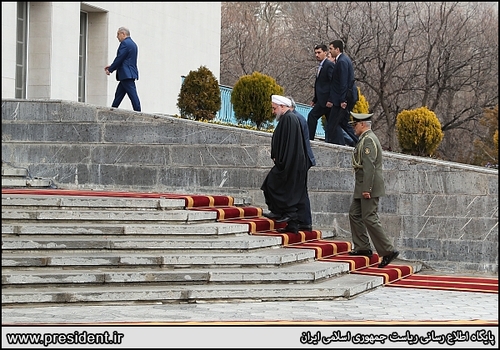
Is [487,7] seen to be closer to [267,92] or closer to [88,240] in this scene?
[267,92]

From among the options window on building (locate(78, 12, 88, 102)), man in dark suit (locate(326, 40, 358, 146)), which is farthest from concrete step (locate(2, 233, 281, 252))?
window on building (locate(78, 12, 88, 102))

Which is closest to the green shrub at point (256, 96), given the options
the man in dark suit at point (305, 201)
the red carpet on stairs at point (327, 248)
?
the red carpet on stairs at point (327, 248)

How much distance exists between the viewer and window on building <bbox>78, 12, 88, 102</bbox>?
19844 mm

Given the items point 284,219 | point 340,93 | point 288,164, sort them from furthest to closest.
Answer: point 340,93
point 284,219
point 288,164

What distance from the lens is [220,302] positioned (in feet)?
31.6

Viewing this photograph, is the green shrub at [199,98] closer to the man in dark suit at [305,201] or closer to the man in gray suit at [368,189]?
the man in dark suit at [305,201]

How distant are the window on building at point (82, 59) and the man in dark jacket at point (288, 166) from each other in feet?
28.3

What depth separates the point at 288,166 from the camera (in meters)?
12.2

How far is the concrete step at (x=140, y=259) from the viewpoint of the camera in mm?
9859

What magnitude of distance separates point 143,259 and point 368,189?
3.40 m

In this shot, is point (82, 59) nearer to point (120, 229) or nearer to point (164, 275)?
point (120, 229)

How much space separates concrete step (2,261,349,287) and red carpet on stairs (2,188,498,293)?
1.07 meters

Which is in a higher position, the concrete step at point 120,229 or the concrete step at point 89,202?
the concrete step at point 89,202

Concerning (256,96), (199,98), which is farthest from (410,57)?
(199,98)
